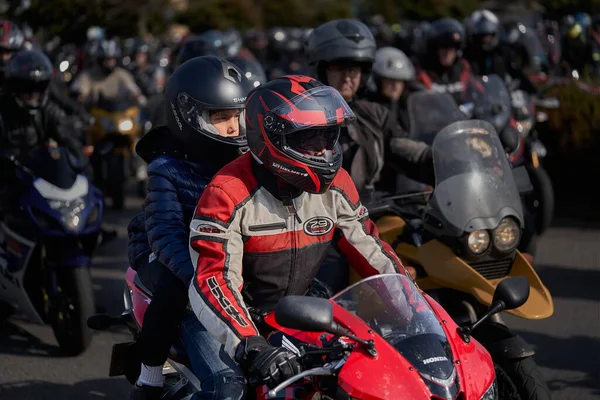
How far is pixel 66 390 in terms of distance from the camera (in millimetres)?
6094

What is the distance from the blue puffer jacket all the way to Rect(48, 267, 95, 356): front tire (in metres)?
1.69

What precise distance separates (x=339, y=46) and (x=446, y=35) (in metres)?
3.51

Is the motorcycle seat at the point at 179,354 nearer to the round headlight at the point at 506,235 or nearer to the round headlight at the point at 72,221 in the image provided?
the round headlight at the point at 506,235

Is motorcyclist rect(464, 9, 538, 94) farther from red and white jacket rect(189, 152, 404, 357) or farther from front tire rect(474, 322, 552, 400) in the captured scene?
red and white jacket rect(189, 152, 404, 357)

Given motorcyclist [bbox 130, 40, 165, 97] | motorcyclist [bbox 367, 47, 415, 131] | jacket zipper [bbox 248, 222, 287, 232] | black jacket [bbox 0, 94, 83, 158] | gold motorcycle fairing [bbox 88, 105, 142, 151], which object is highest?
jacket zipper [bbox 248, 222, 287, 232]

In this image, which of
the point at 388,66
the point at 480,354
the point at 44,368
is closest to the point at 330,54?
the point at 388,66

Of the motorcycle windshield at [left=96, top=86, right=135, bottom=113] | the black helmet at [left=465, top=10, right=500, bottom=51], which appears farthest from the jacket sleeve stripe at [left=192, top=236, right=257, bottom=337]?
the motorcycle windshield at [left=96, top=86, right=135, bottom=113]

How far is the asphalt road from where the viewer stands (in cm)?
604

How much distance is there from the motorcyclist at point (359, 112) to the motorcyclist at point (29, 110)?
76.9 inches

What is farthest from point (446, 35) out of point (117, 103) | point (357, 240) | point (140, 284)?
point (357, 240)

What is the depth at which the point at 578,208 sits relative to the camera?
1202 centimetres

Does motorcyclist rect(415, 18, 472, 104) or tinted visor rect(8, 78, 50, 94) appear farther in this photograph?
motorcyclist rect(415, 18, 472, 104)

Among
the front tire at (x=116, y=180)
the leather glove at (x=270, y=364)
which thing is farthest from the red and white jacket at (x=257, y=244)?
the front tire at (x=116, y=180)

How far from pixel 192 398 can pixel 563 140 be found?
892cm
